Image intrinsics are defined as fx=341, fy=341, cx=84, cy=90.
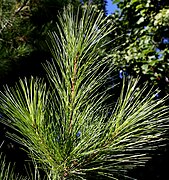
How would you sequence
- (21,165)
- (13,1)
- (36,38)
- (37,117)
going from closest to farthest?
(37,117)
(13,1)
(21,165)
(36,38)

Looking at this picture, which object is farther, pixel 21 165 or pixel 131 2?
pixel 131 2

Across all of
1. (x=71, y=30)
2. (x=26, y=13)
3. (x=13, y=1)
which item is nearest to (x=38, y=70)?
(x=26, y=13)

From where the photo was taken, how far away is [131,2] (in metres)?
3.73

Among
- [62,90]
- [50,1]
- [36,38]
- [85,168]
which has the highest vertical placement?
[50,1]

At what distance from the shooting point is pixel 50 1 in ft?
8.76

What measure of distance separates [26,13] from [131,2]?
1.60 meters

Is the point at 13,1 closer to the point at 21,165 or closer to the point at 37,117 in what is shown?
the point at 21,165

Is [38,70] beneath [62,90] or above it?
above

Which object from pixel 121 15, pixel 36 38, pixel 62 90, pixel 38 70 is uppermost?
pixel 121 15

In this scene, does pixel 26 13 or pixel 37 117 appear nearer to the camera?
pixel 37 117

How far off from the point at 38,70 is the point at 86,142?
2.07m

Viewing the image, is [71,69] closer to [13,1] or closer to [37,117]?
[37,117]

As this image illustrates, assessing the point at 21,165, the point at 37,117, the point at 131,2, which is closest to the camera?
the point at 37,117

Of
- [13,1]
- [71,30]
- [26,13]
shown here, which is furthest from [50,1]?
[71,30]
